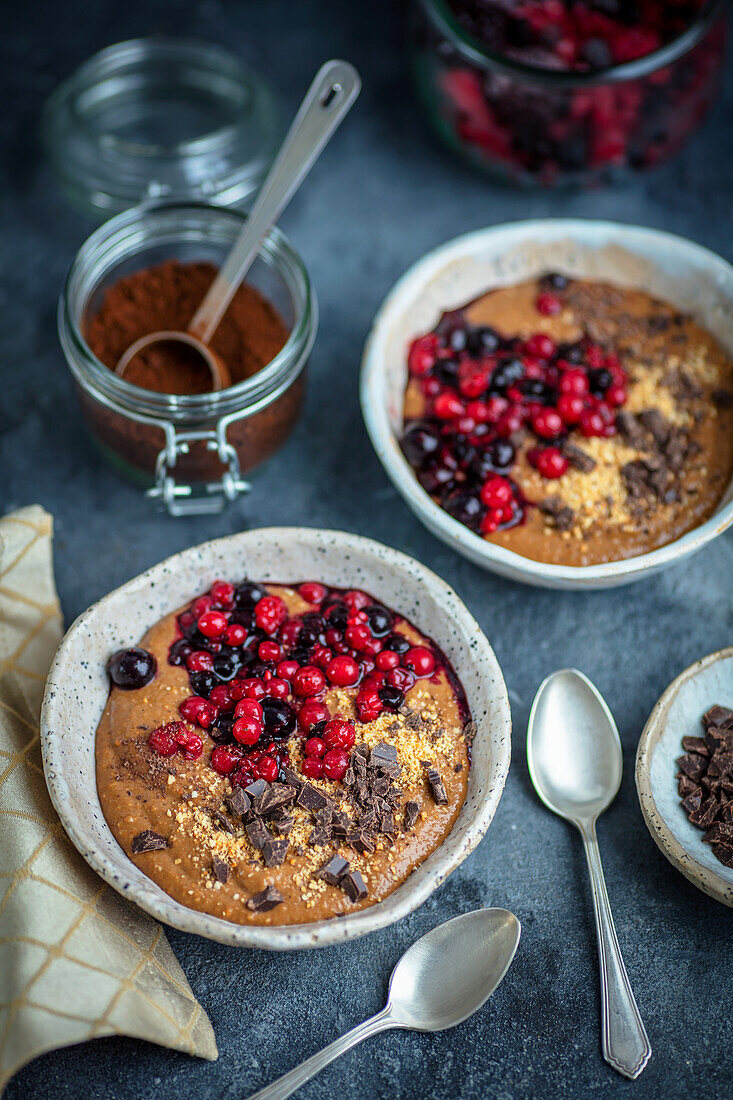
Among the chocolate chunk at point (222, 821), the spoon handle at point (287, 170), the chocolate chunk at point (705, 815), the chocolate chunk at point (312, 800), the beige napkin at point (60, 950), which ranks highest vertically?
the spoon handle at point (287, 170)

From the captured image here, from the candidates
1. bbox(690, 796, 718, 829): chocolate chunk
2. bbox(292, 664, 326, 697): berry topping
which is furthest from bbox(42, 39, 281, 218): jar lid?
bbox(690, 796, 718, 829): chocolate chunk

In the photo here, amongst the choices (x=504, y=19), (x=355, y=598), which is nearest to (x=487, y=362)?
(x=355, y=598)

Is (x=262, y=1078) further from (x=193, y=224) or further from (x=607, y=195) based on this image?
(x=607, y=195)

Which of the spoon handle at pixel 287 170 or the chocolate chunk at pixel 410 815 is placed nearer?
the chocolate chunk at pixel 410 815

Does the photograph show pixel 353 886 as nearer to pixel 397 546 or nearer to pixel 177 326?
pixel 397 546

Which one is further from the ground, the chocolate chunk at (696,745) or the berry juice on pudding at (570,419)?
the berry juice on pudding at (570,419)

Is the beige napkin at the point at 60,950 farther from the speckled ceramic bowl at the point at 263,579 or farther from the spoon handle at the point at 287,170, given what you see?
the spoon handle at the point at 287,170

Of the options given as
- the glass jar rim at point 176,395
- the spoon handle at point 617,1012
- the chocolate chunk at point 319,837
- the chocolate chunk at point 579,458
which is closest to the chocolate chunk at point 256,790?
the chocolate chunk at point 319,837
